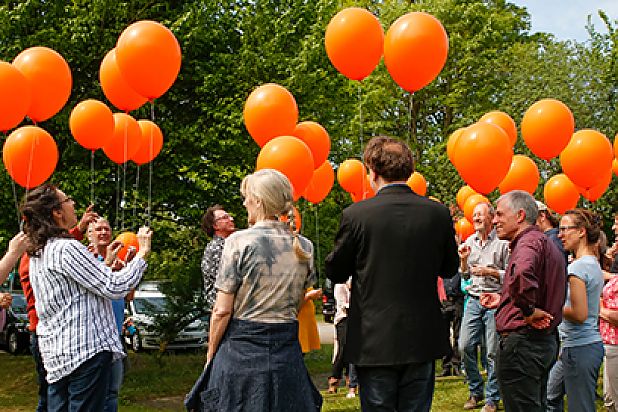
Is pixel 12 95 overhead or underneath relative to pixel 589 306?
overhead

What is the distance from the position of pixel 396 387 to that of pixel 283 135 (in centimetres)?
430

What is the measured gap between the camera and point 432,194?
2425 centimetres

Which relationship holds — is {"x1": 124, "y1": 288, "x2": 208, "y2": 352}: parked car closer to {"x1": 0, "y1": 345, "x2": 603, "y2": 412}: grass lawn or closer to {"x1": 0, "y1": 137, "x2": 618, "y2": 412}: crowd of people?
{"x1": 0, "y1": 345, "x2": 603, "y2": 412}: grass lawn

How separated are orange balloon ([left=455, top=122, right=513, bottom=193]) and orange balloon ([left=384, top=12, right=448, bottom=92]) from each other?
1.09 m

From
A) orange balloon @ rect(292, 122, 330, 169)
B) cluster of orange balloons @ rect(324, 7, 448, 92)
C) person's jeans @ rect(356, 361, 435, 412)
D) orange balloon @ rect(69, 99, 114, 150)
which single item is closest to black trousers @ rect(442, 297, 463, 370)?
orange balloon @ rect(292, 122, 330, 169)

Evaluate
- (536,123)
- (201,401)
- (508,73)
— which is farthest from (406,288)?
(508,73)

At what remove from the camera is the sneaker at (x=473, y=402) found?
24.6ft

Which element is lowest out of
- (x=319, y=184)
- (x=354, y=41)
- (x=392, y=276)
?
(x=392, y=276)

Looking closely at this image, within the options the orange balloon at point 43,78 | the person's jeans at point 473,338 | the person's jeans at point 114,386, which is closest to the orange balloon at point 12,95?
the orange balloon at point 43,78

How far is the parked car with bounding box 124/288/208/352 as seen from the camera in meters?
10.9

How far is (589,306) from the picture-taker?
4754mm

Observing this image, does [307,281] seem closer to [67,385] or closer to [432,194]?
[67,385]

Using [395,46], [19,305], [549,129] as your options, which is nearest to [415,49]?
[395,46]

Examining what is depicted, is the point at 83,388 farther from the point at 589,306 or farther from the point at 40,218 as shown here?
the point at 589,306
